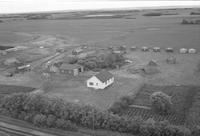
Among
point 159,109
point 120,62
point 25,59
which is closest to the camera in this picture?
point 159,109

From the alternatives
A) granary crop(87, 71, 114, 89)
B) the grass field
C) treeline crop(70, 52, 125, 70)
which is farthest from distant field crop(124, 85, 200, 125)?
the grass field

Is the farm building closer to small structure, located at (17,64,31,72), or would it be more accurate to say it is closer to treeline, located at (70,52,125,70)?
treeline, located at (70,52,125,70)

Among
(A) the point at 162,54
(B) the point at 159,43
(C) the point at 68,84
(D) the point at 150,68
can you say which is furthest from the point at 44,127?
(B) the point at 159,43

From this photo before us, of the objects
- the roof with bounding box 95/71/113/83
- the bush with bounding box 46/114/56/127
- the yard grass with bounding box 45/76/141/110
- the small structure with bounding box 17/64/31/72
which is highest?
the roof with bounding box 95/71/113/83

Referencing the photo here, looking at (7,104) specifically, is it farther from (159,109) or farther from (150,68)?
(150,68)

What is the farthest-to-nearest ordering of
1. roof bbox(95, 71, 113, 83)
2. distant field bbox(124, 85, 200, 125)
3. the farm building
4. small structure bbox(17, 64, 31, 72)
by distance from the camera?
small structure bbox(17, 64, 31, 72) → the farm building → roof bbox(95, 71, 113, 83) → distant field bbox(124, 85, 200, 125)

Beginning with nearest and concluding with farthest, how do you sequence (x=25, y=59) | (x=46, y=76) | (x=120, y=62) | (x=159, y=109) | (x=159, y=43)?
1. (x=159, y=109)
2. (x=46, y=76)
3. (x=120, y=62)
4. (x=25, y=59)
5. (x=159, y=43)

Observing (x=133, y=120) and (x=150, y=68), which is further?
(x=150, y=68)

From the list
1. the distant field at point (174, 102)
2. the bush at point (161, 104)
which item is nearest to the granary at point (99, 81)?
the distant field at point (174, 102)
